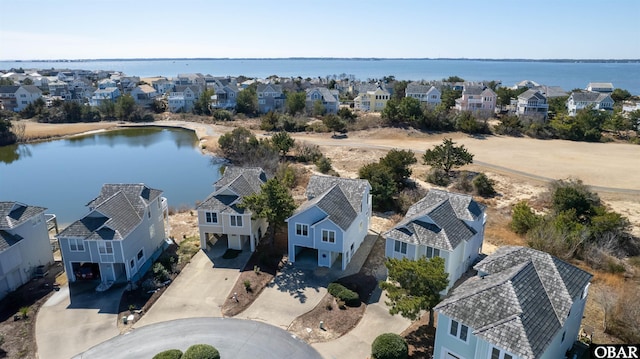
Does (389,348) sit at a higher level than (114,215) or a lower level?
lower

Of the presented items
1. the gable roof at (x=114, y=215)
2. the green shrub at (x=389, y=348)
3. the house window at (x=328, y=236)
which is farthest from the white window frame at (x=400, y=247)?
the gable roof at (x=114, y=215)

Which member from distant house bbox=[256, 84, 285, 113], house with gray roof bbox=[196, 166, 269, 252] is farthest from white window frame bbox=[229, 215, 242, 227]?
distant house bbox=[256, 84, 285, 113]

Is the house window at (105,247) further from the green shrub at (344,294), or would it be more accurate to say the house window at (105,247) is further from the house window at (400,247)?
the house window at (400,247)

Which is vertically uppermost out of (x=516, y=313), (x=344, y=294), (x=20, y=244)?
(x=516, y=313)

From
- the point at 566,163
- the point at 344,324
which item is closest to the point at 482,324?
the point at 344,324

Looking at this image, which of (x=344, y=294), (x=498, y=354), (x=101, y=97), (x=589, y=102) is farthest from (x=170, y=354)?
(x=101, y=97)

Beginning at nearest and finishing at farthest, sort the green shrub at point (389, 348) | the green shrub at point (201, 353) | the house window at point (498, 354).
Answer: the house window at point (498, 354), the green shrub at point (201, 353), the green shrub at point (389, 348)

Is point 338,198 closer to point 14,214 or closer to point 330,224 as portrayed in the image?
point 330,224

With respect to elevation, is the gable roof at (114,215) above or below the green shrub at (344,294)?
above
